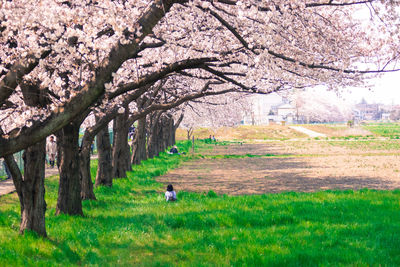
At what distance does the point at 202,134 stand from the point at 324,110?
82.7m

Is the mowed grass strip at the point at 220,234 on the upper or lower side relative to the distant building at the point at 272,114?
lower

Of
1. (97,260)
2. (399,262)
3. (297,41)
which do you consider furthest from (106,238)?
(297,41)

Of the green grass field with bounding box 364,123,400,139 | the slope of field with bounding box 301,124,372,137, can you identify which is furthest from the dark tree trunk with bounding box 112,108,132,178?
the slope of field with bounding box 301,124,372,137

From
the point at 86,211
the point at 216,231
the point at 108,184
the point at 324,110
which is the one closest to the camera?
the point at 216,231

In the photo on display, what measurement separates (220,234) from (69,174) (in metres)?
4.83

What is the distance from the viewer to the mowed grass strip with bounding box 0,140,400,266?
732 centimetres

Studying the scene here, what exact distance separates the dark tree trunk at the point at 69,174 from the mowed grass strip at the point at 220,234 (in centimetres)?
46

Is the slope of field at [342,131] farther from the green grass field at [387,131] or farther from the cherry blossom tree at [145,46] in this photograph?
the cherry blossom tree at [145,46]

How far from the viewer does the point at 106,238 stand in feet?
29.3

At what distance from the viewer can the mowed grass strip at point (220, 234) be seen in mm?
7324

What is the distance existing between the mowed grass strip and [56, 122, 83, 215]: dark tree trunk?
0.46 metres

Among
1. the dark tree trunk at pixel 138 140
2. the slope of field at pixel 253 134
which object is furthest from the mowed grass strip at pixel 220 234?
the slope of field at pixel 253 134

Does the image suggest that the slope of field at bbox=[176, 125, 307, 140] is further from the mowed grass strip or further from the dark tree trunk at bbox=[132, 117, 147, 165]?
the mowed grass strip

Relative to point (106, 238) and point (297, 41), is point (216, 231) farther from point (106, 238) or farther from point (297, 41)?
point (297, 41)
